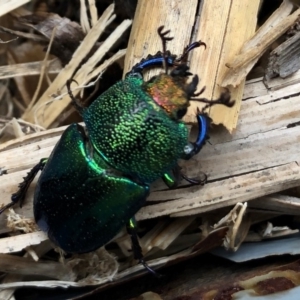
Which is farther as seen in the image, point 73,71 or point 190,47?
point 73,71

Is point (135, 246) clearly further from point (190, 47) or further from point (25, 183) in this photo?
point (190, 47)

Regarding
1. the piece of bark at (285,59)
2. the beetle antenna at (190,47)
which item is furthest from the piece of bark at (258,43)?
the beetle antenna at (190,47)

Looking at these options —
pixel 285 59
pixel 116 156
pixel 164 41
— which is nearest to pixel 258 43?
pixel 285 59

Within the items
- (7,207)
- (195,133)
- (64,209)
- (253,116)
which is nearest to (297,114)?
(253,116)

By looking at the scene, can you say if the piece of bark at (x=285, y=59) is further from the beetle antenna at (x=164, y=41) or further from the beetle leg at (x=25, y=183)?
the beetle leg at (x=25, y=183)

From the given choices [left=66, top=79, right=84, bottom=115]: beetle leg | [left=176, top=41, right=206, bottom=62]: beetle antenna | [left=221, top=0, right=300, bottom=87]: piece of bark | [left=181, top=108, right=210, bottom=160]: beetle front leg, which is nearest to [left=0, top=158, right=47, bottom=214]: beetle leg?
A: [left=66, top=79, right=84, bottom=115]: beetle leg

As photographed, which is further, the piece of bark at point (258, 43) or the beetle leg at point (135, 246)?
the beetle leg at point (135, 246)

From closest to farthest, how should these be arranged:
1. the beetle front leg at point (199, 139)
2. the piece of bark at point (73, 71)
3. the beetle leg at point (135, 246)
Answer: the beetle front leg at point (199, 139) → the beetle leg at point (135, 246) → the piece of bark at point (73, 71)
